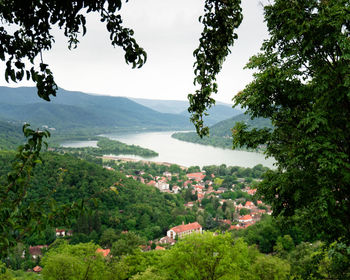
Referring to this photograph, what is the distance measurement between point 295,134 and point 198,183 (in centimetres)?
4408

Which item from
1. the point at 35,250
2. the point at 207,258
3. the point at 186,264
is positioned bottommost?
the point at 35,250

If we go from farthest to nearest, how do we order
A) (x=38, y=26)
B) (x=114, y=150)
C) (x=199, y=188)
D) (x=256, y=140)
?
(x=114, y=150) < (x=199, y=188) < (x=256, y=140) < (x=38, y=26)

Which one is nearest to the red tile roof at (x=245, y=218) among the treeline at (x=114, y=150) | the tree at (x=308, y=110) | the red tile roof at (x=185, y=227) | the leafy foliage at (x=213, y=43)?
the red tile roof at (x=185, y=227)

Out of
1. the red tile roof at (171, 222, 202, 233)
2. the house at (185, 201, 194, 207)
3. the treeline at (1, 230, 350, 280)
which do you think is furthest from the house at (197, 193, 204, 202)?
the treeline at (1, 230, 350, 280)

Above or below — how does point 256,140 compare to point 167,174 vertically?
above

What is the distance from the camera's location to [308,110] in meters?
3.00

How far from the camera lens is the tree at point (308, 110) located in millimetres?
2664

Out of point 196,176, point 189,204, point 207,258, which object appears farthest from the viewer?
point 196,176

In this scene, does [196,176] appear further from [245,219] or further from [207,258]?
[207,258]

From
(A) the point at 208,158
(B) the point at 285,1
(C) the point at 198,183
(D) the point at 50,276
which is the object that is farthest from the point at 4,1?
(A) the point at 208,158

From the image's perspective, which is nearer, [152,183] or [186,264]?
[186,264]

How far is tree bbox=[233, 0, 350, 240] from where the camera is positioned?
2664mm

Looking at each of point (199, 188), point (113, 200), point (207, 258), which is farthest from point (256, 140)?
point (199, 188)

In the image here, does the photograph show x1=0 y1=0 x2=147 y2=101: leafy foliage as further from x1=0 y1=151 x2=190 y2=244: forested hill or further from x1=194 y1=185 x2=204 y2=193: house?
x1=194 y1=185 x2=204 y2=193: house
